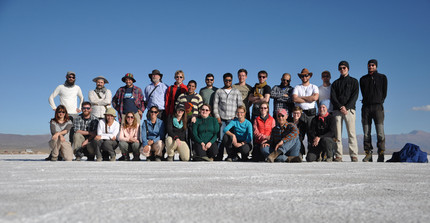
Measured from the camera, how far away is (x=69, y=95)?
8.50 metres

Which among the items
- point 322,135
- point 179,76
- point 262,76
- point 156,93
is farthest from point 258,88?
point 156,93

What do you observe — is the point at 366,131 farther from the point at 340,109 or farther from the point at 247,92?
the point at 247,92

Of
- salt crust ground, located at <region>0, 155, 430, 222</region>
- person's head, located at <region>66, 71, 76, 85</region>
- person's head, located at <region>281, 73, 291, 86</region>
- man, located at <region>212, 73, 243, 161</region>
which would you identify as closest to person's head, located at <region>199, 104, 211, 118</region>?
man, located at <region>212, 73, 243, 161</region>

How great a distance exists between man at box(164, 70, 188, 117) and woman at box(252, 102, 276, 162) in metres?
1.89

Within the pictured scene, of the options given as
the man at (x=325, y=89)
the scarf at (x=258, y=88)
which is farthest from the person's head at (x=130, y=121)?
the man at (x=325, y=89)

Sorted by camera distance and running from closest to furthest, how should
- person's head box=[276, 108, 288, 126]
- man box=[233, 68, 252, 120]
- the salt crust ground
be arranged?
the salt crust ground → person's head box=[276, 108, 288, 126] → man box=[233, 68, 252, 120]

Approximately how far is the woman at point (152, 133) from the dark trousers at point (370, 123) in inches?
175

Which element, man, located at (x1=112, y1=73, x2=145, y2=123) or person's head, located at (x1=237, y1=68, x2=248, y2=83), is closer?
man, located at (x1=112, y1=73, x2=145, y2=123)

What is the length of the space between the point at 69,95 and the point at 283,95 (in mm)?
4919

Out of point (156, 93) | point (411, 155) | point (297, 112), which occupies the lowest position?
point (411, 155)

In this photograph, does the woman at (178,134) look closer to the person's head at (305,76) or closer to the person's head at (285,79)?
the person's head at (285,79)

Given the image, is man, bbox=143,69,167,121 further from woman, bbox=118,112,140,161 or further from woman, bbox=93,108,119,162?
woman, bbox=93,108,119,162

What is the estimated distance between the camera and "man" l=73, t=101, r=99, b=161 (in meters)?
8.10

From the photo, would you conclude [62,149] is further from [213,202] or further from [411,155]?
[411,155]
